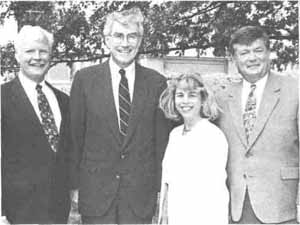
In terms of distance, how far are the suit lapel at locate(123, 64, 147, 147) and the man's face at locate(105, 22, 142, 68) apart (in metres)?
0.15

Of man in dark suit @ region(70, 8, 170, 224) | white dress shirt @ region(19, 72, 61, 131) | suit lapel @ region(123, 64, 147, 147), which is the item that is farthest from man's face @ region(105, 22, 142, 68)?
white dress shirt @ region(19, 72, 61, 131)

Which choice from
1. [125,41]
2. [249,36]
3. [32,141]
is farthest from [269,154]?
[32,141]

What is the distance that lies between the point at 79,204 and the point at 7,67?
1231 mm

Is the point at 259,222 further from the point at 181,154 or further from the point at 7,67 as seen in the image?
the point at 7,67

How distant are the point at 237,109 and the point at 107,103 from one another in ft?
3.04

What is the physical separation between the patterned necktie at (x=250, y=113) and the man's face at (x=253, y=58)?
12 centimetres

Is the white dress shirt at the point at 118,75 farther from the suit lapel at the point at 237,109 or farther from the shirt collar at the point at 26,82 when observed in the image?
the suit lapel at the point at 237,109

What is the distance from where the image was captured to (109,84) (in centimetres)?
364

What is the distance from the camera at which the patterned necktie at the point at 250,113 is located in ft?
11.8

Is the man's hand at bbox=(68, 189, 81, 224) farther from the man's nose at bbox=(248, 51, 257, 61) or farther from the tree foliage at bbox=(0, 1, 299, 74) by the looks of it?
the man's nose at bbox=(248, 51, 257, 61)

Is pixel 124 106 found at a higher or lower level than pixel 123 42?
lower

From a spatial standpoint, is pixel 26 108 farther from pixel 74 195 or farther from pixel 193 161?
pixel 193 161

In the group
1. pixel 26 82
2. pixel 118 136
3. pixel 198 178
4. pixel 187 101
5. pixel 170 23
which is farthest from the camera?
pixel 170 23

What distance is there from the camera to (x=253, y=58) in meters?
3.52
